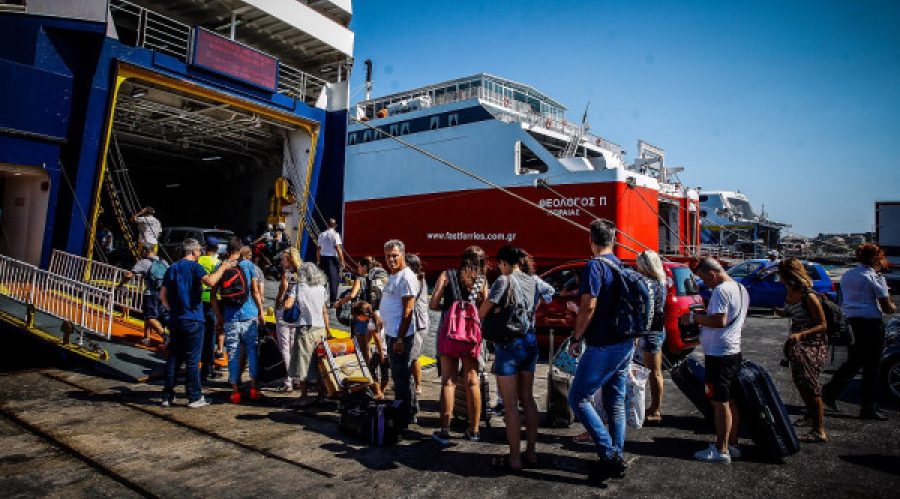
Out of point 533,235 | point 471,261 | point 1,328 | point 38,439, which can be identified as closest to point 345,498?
point 471,261

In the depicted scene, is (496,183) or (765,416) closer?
(765,416)

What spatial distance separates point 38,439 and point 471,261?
3954 mm

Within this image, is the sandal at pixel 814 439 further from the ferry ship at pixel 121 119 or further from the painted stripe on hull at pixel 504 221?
the painted stripe on hull at pixel 504 221

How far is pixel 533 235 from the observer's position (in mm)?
13914

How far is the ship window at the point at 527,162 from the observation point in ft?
49.6

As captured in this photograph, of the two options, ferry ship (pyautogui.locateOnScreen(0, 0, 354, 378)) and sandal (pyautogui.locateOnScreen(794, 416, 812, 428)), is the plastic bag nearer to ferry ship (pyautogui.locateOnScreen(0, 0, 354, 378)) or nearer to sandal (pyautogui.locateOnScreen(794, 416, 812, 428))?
sandal (pyautogui.locateOnScreen(794, 416, 812, 428))

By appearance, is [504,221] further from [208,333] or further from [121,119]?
[121,119]

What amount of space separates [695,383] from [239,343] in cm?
464

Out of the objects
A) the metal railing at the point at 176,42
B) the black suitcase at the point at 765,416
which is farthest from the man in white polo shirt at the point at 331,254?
the black suitcase at the point at 765,416

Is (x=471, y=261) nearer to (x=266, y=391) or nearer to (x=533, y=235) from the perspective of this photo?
(x=266, y=391)

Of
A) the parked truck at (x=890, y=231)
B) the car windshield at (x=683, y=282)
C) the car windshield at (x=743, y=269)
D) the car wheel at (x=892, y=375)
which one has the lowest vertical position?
the car wheel at (x=892, y=375)

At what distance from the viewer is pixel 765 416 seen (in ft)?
12.5

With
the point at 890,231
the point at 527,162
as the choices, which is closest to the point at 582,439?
the point at 527,162

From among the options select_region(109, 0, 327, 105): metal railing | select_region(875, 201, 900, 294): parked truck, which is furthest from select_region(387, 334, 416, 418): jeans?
select_region(875, 201, 900, 294): parked truck
